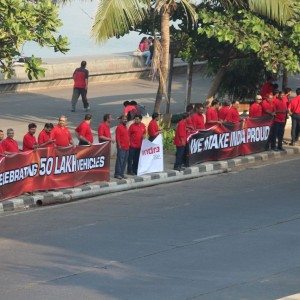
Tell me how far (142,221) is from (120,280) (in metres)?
4.82

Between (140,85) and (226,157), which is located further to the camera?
(140,85)

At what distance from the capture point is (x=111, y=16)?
83.8 ft

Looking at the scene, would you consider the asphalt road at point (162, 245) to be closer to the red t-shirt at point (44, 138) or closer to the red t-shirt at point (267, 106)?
the red t-shirt at point (44, 138)

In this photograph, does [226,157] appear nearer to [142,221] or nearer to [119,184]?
[119,184]

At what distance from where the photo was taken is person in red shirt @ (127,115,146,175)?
24.2m

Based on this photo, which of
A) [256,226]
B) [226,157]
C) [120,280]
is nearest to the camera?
[120,280]

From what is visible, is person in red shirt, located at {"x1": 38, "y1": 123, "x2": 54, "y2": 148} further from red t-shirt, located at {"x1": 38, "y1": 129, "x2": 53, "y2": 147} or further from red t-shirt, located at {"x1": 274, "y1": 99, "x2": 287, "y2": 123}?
red t-shirt, located at {"x1": 274, "y1": 99, "x2": 287, "y2": 123}

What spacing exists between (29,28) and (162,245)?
3901 mm

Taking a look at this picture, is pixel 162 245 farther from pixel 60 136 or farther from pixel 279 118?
pixel 279 118

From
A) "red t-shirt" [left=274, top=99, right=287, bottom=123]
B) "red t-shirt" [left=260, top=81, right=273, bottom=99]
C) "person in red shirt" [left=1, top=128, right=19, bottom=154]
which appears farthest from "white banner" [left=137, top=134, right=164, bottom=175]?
"red t-shirt" [left=260, top=81, right=273, bottom=99]

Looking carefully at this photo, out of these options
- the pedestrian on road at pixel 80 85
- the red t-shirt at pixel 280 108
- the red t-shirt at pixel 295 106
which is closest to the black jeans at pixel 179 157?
the red t-shirt at pixel 280 108

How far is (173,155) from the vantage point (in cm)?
2705

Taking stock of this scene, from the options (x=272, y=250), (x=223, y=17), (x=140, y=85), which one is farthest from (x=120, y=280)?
(x=140, y=85)

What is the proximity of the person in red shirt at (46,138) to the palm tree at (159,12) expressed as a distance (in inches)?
151
